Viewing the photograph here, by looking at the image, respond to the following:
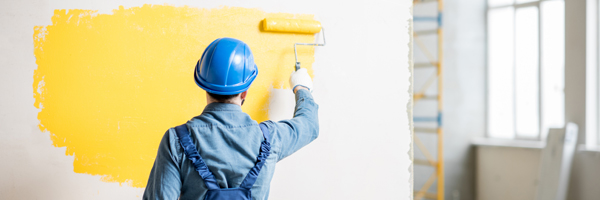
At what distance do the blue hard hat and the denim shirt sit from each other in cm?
5

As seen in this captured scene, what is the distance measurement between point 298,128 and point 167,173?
447 millimetres

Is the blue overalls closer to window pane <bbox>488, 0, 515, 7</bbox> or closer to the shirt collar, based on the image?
the shirt collar

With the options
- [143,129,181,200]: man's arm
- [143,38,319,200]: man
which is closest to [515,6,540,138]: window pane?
[143,38,319,200]: man

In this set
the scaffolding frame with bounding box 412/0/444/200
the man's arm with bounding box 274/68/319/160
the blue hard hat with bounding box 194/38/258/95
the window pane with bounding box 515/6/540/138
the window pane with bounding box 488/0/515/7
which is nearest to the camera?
the blue hard hat with bounding box 194/38/258/95

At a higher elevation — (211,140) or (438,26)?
(438,26)

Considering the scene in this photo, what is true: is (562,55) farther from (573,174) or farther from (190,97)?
(190,97)

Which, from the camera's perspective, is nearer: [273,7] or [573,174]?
[273,7]

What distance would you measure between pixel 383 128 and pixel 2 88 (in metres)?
1.56

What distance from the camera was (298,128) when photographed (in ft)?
Result: 4.62

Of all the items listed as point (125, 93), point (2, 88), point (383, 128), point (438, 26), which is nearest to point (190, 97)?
point (125, 93)

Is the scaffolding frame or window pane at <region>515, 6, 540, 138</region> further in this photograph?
window pane at <region>515, 6, 540, 138</region>

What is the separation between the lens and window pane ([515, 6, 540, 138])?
18.0 ft

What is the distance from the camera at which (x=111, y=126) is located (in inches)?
64.8

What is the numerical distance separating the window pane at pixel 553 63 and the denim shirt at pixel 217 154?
492 centimetres
